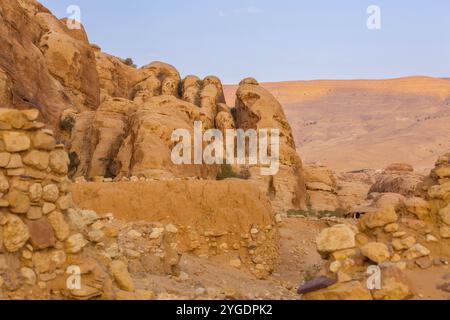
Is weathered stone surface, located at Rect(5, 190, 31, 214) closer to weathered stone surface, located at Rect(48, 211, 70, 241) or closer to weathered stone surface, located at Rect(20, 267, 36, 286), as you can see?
weathered stone surface, located at Rect(48, 211, 70, 241)

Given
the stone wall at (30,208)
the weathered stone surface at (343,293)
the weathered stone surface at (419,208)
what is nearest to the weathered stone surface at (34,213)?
the stone wall at (30,208)

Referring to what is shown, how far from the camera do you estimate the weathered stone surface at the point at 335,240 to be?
18.8 feet

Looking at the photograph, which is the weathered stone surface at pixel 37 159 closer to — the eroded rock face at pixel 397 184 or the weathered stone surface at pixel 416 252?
the weathered stone surface at pixel 416 252

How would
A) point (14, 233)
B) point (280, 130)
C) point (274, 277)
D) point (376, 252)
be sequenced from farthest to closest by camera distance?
point (280, 130) → point (274, 277) → point (376, 252) → point (14, 233)

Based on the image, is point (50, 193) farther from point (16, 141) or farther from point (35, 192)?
point (16, 141)

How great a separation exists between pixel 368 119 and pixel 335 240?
81.2m

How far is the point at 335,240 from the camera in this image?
18.9 feet

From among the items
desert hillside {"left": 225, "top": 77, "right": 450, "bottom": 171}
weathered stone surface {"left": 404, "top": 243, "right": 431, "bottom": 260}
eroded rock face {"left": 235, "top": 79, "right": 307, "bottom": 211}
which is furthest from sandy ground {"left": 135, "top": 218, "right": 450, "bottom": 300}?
desert hillside {"left": 225, "top": 77, "right": 450, "bottom": 171}

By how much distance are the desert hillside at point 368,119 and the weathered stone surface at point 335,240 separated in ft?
142

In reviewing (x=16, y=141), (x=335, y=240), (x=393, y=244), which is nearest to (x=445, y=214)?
(x=393, y=244)

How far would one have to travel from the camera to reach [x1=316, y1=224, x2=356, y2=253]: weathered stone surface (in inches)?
226
